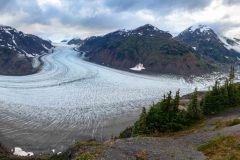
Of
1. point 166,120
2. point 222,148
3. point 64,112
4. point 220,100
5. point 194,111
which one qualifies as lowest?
point 64,112

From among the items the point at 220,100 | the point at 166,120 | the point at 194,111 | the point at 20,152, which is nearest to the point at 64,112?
the point at 20,152

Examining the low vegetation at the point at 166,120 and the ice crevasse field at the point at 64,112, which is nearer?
the low vegetation at the point at 166,120

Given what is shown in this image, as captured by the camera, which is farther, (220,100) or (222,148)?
(220,100)

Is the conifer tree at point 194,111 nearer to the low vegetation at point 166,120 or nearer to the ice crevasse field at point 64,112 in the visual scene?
the low vegetation at point 166,120

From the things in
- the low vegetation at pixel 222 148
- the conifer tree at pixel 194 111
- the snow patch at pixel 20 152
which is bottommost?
the snow patch at pixel 20 152

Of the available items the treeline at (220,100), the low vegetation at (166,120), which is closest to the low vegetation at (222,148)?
the low vegetation at (166,120)

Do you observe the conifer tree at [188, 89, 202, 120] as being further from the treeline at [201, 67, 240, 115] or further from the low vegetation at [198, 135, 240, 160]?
the low vegetation at [198, 135, 240, 160]

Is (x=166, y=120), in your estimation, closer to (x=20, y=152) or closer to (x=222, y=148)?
(x=222, y=148)

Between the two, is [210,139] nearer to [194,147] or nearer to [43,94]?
[194,147]

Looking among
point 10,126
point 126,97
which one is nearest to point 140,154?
point 10,126
